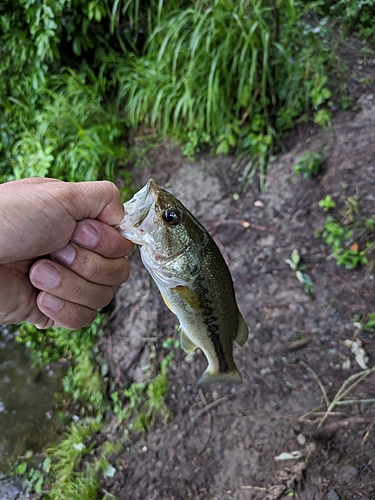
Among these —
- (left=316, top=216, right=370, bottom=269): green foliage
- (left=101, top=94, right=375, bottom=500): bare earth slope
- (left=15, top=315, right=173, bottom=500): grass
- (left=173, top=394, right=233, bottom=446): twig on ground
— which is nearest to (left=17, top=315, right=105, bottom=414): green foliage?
(left=15, top=315, right=173, bottom=500): grass

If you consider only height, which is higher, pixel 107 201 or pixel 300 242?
pixel 107 201

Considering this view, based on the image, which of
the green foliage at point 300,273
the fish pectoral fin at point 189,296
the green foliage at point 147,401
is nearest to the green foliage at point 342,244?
the green foliage at point 300,273

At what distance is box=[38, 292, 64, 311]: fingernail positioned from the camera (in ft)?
5.95

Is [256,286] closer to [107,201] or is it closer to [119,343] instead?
[119,343]

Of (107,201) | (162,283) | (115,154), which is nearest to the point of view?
(107,201)

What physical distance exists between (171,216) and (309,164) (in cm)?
252

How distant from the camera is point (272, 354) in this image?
3.10 metres

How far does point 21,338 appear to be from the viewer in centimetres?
421

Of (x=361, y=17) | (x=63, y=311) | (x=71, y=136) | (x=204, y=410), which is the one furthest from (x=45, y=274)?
(x=361, y=17)

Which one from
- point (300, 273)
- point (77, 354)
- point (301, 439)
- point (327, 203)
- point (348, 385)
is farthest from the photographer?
point (77, 354)

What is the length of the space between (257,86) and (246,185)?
41.9 inches

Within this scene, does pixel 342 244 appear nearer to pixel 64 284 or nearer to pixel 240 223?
pixel 240 223

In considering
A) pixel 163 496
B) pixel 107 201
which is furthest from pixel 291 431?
pixel 107 201

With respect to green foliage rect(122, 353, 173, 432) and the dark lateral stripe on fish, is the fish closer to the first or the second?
the dark lateral stripe on fish
